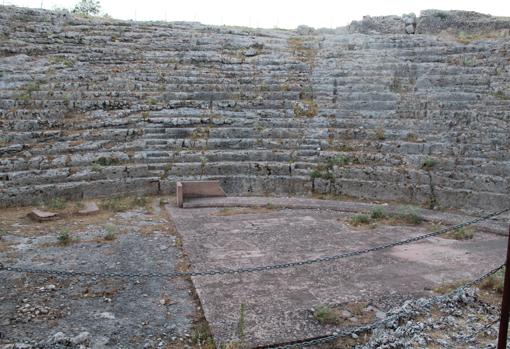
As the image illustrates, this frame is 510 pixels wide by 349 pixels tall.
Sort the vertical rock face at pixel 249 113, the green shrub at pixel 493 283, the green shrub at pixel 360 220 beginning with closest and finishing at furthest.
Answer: the green shrub at pixel 493 283 < the green shrub at pixel 360 220 < the vertical rock face at pixel 249 113

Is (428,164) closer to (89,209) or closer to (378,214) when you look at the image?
(378,214)

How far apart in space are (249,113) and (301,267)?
6.52 metres

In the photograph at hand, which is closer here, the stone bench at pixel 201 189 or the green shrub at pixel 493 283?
the green shrub at pixel 493 283

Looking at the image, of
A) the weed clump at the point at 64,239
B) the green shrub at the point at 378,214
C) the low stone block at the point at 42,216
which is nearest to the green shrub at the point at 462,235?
the green shrub at the point at 378,214

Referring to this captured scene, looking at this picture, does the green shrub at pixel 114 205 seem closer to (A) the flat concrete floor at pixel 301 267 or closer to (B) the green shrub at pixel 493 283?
(A) the flat concrete floor at pixel 301 267

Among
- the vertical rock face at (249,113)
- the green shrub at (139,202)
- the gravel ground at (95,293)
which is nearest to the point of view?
the gravel ground at (95,293)

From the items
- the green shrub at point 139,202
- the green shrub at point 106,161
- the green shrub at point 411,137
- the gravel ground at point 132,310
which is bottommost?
the green shrub at point 139,202

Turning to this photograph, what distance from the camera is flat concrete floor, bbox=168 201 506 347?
5141mm

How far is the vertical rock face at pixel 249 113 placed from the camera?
10.2 m

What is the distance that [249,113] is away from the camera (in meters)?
12.4

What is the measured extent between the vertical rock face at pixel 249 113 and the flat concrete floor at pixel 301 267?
1.59 metres

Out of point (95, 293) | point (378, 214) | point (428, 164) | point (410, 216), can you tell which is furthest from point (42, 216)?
point (428, 164)

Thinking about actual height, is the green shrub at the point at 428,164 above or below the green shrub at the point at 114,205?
above

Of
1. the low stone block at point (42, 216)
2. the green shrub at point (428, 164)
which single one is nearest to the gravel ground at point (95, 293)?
the low stone block at point (42, 216)
